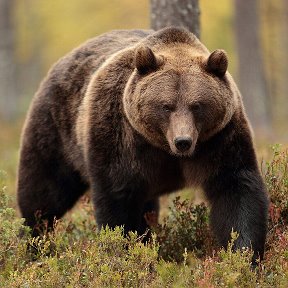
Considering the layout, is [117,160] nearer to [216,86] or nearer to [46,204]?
[216,86]

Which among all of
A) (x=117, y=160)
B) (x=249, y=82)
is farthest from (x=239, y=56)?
(x=117, y=160)

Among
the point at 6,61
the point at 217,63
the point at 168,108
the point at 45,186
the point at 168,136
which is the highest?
the point at 217,63

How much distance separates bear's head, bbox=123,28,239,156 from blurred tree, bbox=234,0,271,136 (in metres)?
12.8

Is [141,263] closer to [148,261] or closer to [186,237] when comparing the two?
[148,261]

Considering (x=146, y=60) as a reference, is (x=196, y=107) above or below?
below

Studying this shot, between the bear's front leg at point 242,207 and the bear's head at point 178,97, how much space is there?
396 millimetres

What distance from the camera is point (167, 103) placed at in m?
5.59

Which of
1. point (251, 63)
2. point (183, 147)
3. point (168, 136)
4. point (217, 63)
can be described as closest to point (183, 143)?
point (183, 147)

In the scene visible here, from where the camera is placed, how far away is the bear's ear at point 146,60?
5.79 metres

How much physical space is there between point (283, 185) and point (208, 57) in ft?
5.29

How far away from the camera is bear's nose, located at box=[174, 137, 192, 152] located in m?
5.31

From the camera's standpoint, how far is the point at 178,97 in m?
5.61

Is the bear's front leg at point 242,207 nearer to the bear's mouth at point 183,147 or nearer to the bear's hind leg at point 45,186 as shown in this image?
the bear's mouth at point 183,147

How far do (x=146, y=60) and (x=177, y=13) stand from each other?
2739mm
